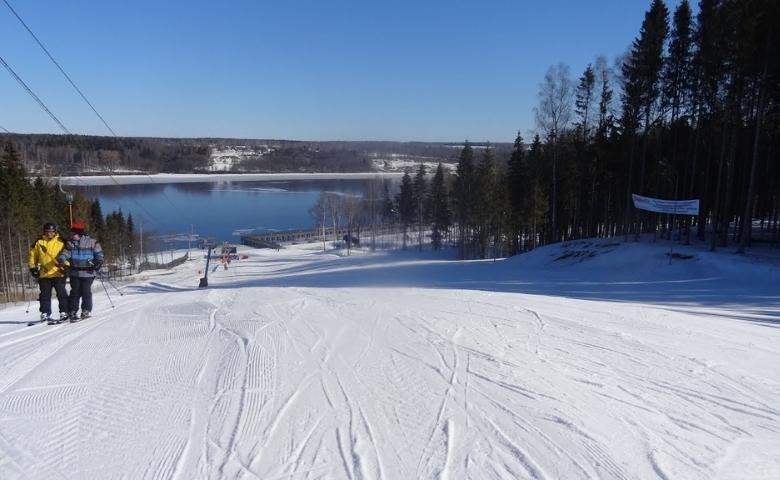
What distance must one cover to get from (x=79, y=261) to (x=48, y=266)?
1.57ft

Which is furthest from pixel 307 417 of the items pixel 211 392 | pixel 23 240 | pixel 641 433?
pixel 23 240

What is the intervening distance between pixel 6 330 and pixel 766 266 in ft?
68.4

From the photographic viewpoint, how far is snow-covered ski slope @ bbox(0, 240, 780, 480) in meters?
3.37

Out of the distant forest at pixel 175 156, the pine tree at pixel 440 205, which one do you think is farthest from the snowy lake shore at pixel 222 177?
the pine tree at pixel 440 205

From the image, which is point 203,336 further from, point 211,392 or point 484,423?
point 484,423

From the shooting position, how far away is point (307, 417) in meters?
4.01

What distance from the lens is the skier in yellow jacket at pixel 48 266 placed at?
26.0 ft

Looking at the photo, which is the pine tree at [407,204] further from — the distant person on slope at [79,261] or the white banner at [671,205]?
the distant person on slope at [79,261]

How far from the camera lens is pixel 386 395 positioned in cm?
446

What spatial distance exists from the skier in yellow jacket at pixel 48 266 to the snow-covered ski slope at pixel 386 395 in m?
0.65

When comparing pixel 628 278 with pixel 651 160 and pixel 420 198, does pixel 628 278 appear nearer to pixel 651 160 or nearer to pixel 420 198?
pixel 651 160

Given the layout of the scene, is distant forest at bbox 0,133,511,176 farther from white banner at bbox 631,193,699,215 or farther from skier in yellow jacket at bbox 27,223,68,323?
skier in yellow jacket at bbox 27,223,68,323

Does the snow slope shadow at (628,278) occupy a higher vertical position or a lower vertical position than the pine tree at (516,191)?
lower

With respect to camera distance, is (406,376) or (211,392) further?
(406,376)
